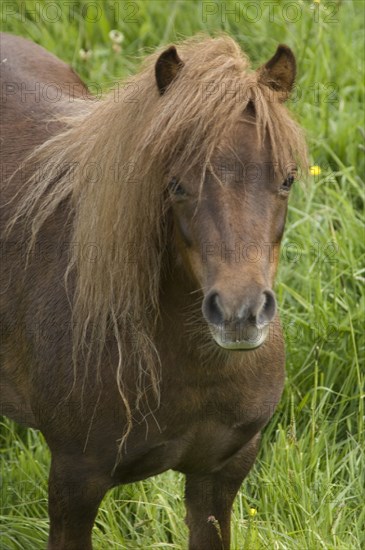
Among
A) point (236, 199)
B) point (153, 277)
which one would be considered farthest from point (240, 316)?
point (153, 277)

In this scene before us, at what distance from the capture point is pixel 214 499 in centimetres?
Answer: 326

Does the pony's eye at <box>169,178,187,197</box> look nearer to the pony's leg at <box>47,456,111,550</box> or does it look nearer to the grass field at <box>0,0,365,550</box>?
the grass field at <box>0,0,365,550</box>

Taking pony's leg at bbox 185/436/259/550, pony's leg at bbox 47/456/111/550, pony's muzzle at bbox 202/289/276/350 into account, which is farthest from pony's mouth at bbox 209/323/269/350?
pony's leg at bbox 185/436/259/550

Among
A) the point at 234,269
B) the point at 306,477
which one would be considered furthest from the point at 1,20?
the point at 234,269

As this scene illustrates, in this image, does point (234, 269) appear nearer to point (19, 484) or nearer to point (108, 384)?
point (108, 384)

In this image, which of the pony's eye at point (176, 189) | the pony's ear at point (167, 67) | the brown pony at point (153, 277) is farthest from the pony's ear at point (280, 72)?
the pony's eye at point (176, 189)

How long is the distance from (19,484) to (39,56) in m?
1.59

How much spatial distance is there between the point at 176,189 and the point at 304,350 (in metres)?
1.74

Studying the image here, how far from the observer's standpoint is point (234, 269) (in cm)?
231

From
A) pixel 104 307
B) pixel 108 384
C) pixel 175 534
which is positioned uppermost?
pixel 104 307

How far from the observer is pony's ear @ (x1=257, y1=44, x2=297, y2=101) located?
8.46ft

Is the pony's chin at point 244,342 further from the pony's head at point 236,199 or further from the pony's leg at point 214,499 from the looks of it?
the pony's leg at point 214,499

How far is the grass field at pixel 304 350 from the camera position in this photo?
11.6ft

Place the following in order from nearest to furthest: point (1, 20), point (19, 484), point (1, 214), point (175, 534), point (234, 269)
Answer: point (234, 269) < point (1, 214) < point (175, 534) < point (19, 484) < point (1, 20)
